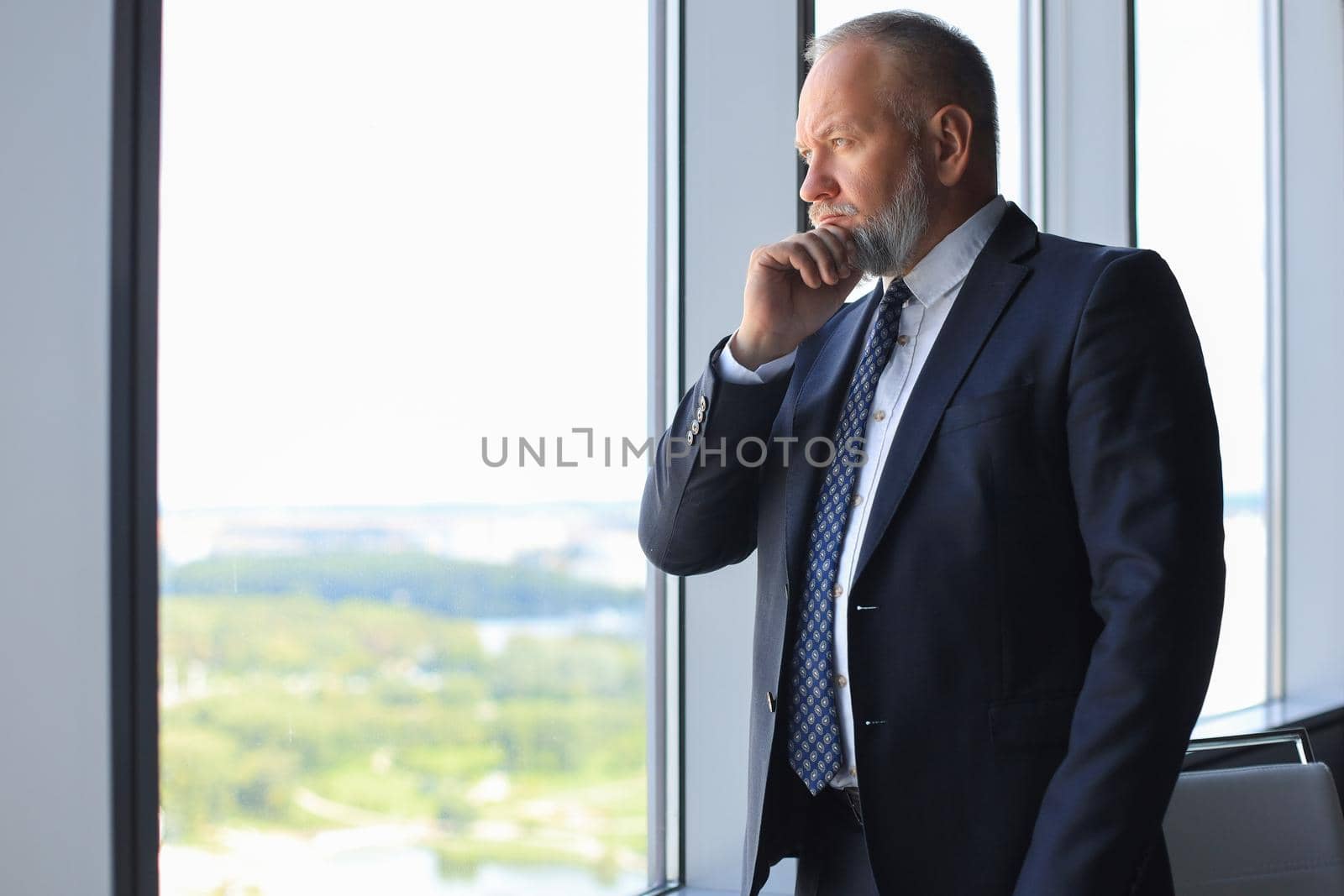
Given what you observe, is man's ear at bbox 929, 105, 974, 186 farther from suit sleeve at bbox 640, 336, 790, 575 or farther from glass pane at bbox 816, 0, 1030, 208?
glass pane at bbox 816, 0, 1030, 208

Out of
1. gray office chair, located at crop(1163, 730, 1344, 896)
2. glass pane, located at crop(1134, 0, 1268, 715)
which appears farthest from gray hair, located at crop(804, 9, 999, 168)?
glass pane, located at crop(1134, 0, 1268, 715)

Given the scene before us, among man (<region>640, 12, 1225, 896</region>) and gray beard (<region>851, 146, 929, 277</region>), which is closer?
man (<region>640, 12, 1225, 896</region>)

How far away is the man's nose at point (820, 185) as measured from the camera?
160cm

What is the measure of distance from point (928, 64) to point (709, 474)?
0.65m

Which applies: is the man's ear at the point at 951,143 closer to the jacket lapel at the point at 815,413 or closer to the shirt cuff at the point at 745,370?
the jacket lapel at the point at 815,413

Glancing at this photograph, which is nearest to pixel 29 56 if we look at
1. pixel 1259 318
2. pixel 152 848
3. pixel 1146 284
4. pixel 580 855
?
pixel 152 848

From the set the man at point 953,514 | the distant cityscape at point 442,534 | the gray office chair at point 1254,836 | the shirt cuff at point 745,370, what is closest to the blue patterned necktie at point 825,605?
the man at point 953,514

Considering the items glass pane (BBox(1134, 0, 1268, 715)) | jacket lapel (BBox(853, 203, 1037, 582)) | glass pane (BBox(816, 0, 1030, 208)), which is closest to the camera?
jacket lapel (BBox(853, 203, 1037, 582))

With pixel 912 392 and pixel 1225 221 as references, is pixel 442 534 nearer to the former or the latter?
pixel 912 392

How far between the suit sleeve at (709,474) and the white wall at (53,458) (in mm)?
731

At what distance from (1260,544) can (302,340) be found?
4.10m

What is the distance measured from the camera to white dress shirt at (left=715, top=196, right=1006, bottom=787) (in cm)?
145

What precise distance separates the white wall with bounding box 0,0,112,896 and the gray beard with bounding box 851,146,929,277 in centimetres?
96

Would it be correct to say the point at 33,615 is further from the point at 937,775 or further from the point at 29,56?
the point at 937,775
